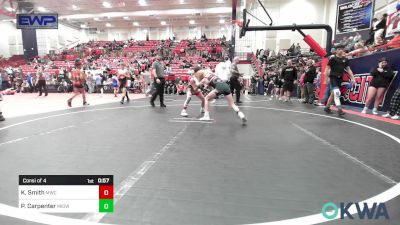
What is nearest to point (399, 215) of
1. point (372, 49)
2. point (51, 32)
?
point (372, 49)

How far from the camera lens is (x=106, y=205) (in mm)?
1948

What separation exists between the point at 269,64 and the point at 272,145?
17.3m

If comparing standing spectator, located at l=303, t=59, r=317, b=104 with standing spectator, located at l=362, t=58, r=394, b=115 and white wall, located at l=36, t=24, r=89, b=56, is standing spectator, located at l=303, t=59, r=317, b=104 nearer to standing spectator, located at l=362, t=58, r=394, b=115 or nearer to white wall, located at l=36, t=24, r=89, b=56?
standing spectator, located at l=362, t=58, r=394, b=115

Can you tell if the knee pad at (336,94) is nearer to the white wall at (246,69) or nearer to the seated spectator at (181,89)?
the seated spectator at (181,89)

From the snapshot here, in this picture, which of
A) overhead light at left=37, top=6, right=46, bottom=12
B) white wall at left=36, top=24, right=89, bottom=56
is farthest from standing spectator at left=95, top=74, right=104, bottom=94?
white wall at left=36, top=24, right=89, bottom=56

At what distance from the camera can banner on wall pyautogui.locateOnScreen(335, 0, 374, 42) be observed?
48.7ft

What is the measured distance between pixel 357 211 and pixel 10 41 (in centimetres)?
4622

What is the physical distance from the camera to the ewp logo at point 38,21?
22.0 metres

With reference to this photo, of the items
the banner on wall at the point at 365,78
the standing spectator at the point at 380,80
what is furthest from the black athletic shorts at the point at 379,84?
the banner on wall at the point at 365,78

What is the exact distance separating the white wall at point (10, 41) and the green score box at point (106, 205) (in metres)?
43.7

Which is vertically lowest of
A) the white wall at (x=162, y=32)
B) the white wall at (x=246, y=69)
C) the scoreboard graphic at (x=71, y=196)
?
the scoreboard graphic at (x=71, y=196)

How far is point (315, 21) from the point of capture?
76.8 feet

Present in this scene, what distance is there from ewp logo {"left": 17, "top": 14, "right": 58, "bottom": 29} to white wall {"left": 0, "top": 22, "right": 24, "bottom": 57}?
55.4 ft

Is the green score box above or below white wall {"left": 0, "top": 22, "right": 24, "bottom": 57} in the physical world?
below
